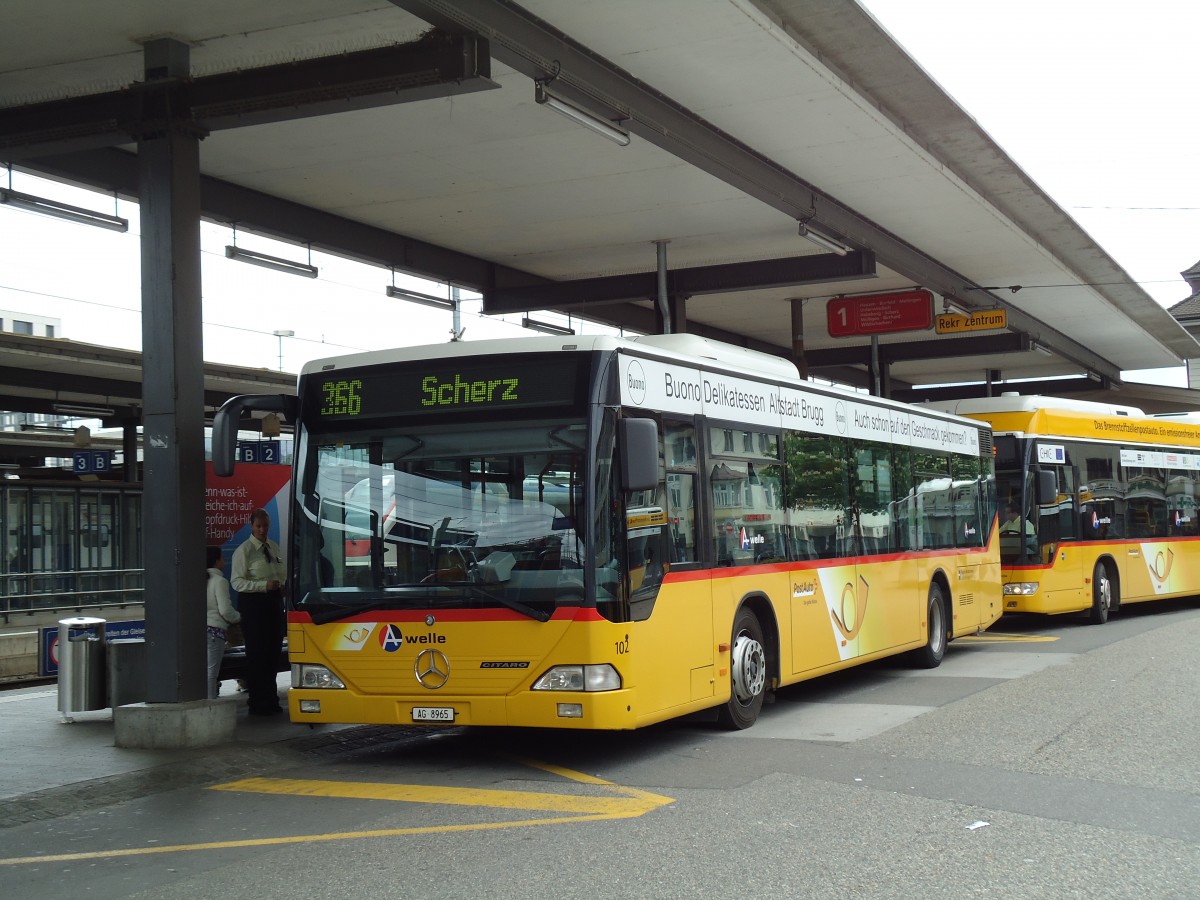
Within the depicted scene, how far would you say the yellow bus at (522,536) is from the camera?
8891 mm

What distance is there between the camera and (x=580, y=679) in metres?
8.76

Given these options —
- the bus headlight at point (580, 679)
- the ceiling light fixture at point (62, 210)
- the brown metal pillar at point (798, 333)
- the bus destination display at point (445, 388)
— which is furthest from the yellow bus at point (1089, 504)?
the bus headlight at point (580, 679)

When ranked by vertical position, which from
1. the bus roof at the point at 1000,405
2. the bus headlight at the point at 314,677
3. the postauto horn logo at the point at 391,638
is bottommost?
the bus headlight at the point at 314,677

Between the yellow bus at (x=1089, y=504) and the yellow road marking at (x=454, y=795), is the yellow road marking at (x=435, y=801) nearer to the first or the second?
the yellow road marking at (x=454, y=795)

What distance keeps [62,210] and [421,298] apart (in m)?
6.84

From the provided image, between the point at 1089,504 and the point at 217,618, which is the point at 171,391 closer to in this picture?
the point at 217,618

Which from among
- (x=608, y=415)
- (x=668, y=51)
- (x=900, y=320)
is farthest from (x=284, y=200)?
(x=900, y=320)

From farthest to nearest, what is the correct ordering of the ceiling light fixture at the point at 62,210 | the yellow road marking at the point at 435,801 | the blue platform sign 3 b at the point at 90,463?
the blue platform sign 3 b at the point at 90,463 → the ceiling light fixture at the point at 62,210 → the yellow road marking at the point at 435,801

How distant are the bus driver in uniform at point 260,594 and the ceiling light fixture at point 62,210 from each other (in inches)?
137

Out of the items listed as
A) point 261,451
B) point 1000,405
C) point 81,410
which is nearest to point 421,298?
point 261,451

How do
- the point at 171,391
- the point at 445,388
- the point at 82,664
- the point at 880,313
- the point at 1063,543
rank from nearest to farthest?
1. the point at 445,388
2. the point at 171,391
3. the point at 82,664
4. the point at 1063,543
5. the point at 880,313

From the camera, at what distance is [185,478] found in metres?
10.6

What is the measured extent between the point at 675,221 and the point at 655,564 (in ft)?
31.5

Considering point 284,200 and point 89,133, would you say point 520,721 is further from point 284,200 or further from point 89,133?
point 284,200
